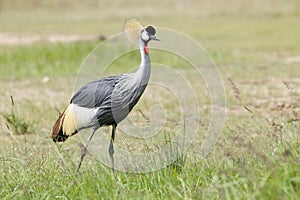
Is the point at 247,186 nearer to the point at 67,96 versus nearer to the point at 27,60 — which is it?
the point at 67,96

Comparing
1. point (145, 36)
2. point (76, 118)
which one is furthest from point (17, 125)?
point (145, 36)

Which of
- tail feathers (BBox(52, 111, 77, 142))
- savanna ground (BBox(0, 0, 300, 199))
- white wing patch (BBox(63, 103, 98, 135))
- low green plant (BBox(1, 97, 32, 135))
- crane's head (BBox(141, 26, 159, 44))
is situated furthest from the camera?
low green plant (BBox(1, 97, 32, 135))

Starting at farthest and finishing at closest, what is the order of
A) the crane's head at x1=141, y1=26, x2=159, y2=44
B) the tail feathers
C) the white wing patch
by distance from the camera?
the tail feathers < the white wing patch < the crane's head at x1=141, y1=26, x2=159, y2=44

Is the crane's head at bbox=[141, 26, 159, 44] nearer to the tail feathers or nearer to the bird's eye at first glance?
the bird's eye

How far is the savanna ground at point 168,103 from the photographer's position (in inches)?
209

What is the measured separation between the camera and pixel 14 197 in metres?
5.50

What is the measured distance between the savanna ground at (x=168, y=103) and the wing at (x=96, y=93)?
0.48 m

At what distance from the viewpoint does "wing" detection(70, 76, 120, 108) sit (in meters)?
6.62

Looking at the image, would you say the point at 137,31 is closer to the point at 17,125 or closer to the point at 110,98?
the point at 110,98

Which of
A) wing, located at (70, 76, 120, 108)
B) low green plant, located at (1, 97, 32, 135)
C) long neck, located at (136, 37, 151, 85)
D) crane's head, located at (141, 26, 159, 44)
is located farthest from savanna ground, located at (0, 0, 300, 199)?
crane's head, located at (141, 26, 159, 44)

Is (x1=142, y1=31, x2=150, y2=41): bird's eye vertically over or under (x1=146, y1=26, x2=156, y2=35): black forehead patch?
under

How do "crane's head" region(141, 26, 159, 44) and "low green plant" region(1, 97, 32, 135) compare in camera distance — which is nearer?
"crane's head" region(141, 26, 159, 44)

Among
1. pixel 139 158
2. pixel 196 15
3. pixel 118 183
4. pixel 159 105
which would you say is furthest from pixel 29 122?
pixel 196 15

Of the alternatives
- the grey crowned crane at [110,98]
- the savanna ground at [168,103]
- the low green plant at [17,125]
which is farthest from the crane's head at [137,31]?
the low green plant at [17,125]
